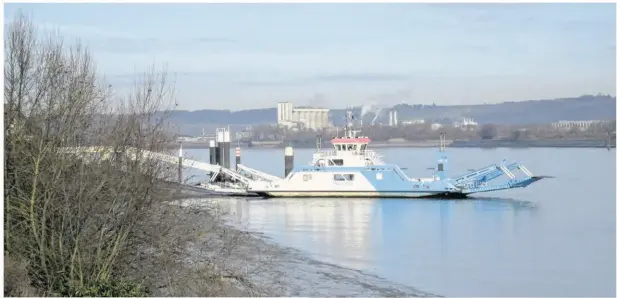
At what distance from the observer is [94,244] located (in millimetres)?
6484

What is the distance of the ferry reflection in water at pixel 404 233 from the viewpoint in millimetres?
10867


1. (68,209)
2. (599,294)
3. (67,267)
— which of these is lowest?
(599,294)

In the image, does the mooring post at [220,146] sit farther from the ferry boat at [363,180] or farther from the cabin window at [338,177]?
the cabin window at [338,177]

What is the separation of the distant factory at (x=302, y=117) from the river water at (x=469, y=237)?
7458mm

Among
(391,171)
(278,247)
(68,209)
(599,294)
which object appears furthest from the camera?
(391,171)

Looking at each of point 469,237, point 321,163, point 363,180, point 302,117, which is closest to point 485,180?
point 363,180

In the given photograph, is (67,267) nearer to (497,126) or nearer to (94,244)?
(94,244)

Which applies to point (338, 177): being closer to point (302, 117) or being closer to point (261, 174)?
point (261, 174)

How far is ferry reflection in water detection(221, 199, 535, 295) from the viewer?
10.9 metres

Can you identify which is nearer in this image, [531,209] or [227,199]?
[531,209]

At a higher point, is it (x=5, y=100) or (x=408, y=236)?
(x=5, y=100)

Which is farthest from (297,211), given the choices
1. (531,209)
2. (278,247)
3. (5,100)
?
(5,100)

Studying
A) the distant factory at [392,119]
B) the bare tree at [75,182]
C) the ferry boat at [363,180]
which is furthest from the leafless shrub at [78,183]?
the distant factory at [392,119]

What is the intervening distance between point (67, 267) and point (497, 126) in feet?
76.4
